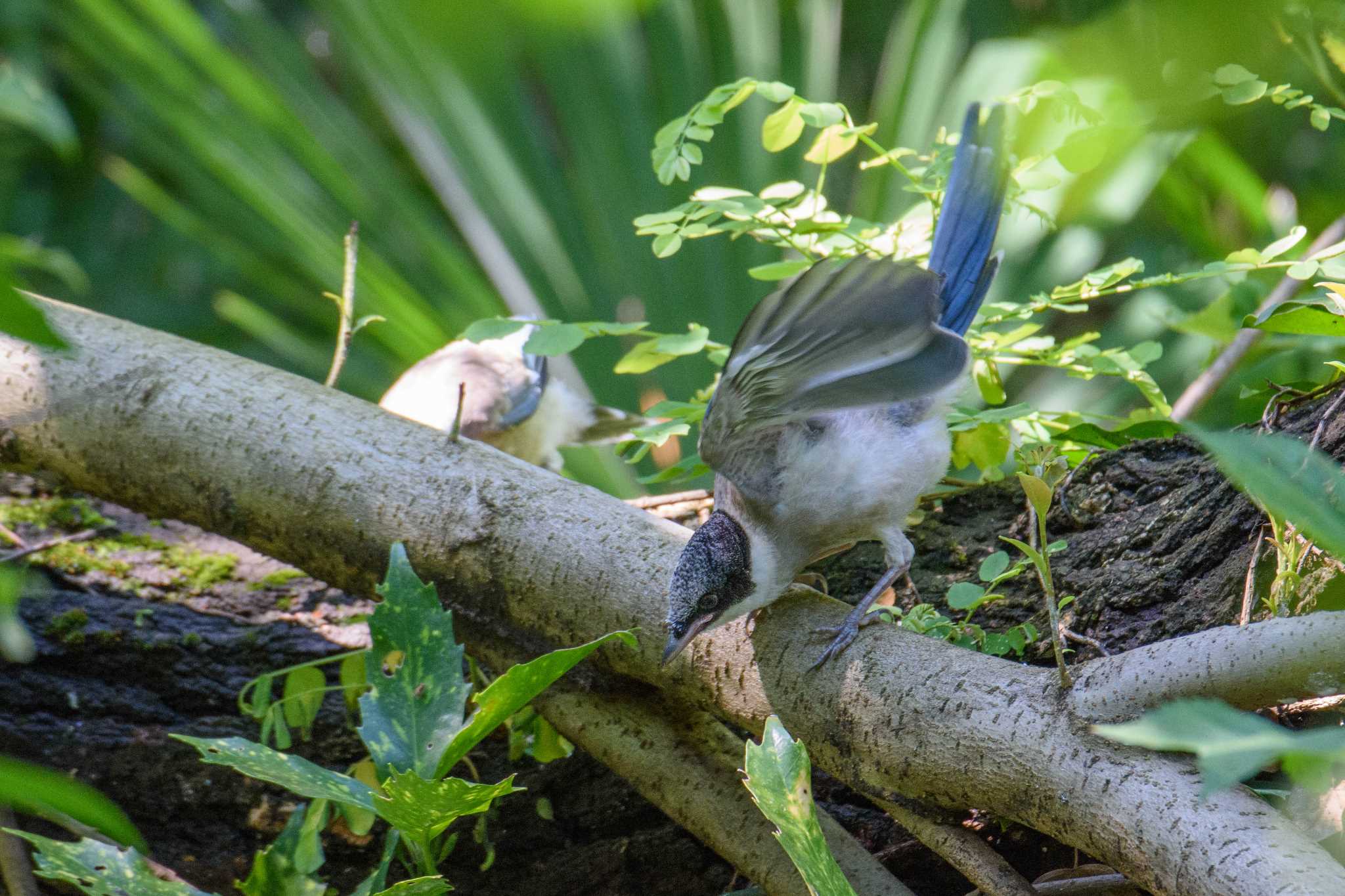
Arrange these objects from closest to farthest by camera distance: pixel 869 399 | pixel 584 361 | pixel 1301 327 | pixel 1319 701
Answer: pixel 1319 701 → pixel 1301 327 → pixel 869 399 → pixel 584 361

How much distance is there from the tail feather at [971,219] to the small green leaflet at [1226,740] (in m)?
1.32

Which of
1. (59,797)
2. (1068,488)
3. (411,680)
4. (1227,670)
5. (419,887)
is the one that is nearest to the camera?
(59,797)

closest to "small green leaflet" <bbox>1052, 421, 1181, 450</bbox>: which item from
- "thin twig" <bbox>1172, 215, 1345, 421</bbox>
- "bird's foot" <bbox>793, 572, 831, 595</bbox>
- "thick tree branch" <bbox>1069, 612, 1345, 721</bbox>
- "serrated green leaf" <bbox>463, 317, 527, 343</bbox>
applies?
"thin twig" <bbox>1172, 215, 1345, 421</bbox>

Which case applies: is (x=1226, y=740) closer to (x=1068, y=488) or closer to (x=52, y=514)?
(x=1068, y=488)

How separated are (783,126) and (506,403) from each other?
1.56 metres

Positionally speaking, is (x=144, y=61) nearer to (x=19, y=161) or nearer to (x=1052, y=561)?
(x=19, y=161)

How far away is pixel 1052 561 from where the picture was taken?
1833 mm

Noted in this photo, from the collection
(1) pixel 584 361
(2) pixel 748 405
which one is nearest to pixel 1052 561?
(2) pixel 748 405

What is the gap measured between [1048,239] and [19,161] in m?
3.36

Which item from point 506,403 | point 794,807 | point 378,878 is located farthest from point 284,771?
point 506,403

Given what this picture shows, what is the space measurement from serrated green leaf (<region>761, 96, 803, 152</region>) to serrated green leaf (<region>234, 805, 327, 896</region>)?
1.25 meters

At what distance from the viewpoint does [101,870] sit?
4.52ft

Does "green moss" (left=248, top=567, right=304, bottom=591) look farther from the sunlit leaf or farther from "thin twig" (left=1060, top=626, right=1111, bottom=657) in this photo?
"thin twig" (left=1060, top=626, right=1111, bottom=657)

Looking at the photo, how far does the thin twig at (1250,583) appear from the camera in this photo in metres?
1.46
